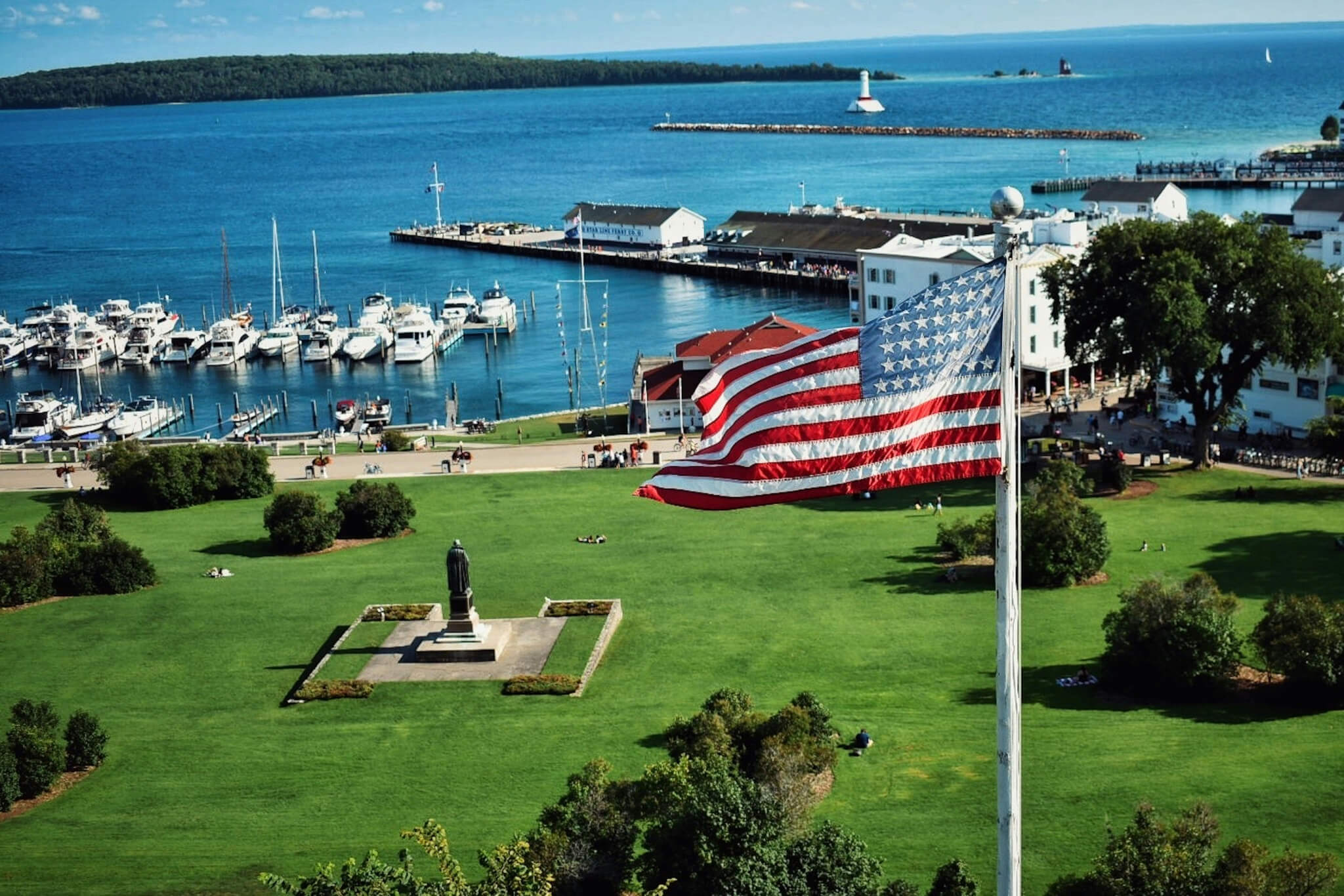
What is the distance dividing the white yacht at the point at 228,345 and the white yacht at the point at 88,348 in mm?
6793

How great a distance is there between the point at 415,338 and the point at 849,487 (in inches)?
3495

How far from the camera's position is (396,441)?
66875 mm

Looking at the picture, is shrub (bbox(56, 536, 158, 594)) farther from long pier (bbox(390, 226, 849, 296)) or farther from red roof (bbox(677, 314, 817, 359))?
long pier (bbox(390, 226, 849, 296))

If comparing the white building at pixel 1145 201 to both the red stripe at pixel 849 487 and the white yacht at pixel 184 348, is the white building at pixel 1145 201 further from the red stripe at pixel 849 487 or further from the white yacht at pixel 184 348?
the red stripe at pixel 849 487

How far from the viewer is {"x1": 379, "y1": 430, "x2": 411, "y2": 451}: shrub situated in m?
66.6

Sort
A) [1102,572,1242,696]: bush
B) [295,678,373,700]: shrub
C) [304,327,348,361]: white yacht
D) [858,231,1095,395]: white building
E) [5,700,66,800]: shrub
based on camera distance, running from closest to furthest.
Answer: [5,700,66,800]: shrub, [1102,572,1242,696]: bush, [295,678,373,700]: shrub, [858,231,1095,395]: white building, [304,327,348,361]: white yacht

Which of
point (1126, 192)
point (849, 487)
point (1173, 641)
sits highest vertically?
point (1126, 192)

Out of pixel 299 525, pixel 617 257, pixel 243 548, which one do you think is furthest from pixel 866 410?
pixel 617 257

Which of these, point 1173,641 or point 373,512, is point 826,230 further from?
point 1173,641

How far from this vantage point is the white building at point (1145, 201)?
363 ft

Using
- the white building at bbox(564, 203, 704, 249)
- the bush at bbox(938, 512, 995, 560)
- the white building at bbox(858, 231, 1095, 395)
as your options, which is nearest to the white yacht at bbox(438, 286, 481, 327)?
the white building at bbox(564, 203, 704, 249)

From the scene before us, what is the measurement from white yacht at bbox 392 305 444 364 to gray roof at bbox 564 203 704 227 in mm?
36274

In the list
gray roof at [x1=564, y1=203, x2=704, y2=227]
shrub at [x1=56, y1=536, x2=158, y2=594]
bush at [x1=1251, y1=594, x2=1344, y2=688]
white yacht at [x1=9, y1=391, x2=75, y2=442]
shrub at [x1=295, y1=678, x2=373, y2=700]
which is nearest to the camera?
bush at [x1=1251, y1=594, x2=1344, y2=688]

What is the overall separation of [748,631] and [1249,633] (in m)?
11.8
